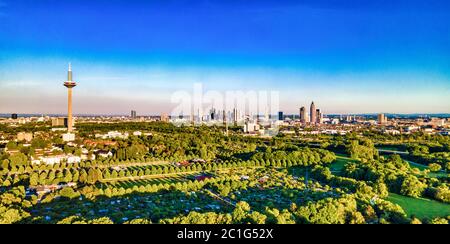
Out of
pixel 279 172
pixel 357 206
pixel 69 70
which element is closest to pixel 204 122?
pixel 69 70

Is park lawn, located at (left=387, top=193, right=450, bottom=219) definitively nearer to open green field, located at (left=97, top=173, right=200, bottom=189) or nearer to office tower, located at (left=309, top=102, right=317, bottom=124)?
open green field, located at (left=97, top=173, right=200, bottom=189)

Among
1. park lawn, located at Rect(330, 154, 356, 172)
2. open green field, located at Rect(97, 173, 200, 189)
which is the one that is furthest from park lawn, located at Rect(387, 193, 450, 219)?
open green field, located at Rect(97, 173, 200, 189)

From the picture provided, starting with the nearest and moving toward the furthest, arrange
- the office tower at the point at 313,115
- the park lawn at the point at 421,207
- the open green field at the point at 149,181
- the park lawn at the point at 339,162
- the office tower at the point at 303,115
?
the park lawn at the point at 421,207 < the open green field at the point at 149,181 < the park lawn at the point at 339,162 < the office tower at the point at 313,115 < the office tower at the point at 303,115

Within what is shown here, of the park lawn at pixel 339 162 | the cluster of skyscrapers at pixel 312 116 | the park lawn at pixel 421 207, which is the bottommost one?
the park lawn at pixel 339 162

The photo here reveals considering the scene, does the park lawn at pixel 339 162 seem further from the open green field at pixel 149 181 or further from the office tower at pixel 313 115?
the office tower at pixel 313 115

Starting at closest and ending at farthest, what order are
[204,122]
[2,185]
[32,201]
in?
[32,201]
[2,185]
[204,122]

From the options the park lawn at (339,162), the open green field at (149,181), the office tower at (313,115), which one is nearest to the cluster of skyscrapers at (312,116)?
the office tower at (313,115)

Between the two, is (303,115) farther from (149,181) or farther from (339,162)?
(149,181)

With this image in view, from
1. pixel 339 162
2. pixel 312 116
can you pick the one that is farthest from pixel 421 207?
pixel 312 116
